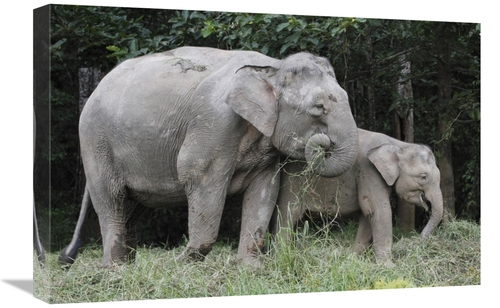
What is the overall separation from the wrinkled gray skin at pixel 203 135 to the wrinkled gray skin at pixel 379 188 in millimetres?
752

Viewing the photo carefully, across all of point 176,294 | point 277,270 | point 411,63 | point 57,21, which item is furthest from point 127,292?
point 411,63

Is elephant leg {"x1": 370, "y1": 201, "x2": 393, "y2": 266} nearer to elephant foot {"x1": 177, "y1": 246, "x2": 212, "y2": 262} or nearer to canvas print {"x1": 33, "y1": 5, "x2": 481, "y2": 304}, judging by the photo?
canvas print {"x1": 33, "y1": 5, "x2": 481, "y2": 304}

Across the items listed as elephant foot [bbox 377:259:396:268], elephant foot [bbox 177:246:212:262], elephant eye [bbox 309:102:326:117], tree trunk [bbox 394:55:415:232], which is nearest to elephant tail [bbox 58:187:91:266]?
elephant foot [bbox 177:246:212:262]

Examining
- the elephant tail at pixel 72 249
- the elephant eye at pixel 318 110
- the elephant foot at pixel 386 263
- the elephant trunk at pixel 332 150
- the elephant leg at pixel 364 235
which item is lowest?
the elephant foot at pixel 386 263

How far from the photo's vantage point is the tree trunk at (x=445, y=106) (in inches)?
392

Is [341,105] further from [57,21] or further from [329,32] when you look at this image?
[57,21]

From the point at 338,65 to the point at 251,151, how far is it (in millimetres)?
1472

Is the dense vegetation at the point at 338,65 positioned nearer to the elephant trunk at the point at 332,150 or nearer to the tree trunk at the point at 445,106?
the tree trunk at the point at 445,106

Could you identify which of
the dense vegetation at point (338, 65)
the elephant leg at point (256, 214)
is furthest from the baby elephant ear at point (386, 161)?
the elephant leg at point (256, 214)

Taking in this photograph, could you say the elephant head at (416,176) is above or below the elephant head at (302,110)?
below

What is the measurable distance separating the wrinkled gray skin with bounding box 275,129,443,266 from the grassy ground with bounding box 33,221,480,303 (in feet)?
0.70

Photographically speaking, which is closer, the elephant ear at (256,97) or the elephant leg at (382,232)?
the elephant ear at (256,97)

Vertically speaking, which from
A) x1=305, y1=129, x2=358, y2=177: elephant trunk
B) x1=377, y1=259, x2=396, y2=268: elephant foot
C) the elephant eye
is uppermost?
the elephant eye

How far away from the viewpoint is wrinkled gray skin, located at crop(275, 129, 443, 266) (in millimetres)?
9406
